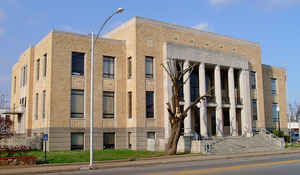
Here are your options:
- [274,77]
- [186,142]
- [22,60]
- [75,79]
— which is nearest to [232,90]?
[186,142]

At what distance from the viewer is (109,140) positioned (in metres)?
34.5

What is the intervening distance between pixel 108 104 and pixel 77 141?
4997 mm

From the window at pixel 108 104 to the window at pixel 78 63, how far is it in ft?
11.1

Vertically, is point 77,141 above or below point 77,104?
below

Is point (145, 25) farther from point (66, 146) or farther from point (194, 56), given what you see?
point (66, 146)

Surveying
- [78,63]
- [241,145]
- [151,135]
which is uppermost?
[78,63]

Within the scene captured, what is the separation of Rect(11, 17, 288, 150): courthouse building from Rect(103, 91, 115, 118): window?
0.10 metres

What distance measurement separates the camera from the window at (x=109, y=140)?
34.3m

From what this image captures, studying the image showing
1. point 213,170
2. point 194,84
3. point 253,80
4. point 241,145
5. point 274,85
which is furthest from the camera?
point 274,85

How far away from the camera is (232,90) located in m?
40.6

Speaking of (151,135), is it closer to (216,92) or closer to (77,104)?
(77,104)

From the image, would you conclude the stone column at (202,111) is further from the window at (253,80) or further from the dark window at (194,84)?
the window at (253,80)

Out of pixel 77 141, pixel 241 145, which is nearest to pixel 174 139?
pixel 241 145

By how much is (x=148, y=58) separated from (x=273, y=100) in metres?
24.9
